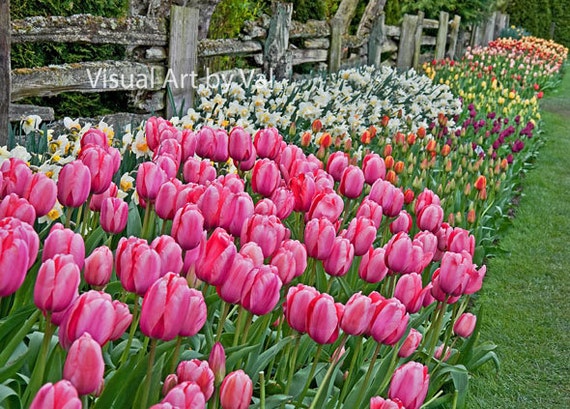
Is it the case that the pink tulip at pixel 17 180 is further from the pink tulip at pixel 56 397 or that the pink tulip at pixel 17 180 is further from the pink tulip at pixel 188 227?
the pink tulip at pixel 56 397

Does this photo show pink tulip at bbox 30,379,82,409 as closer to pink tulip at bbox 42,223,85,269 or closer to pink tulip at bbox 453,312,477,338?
pink tulip at bbox 42,223,85,269

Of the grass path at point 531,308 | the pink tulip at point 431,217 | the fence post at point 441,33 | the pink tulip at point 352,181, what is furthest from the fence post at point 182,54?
the fence post at point 441,33

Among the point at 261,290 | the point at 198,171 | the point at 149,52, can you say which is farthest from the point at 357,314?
the point at 149,52

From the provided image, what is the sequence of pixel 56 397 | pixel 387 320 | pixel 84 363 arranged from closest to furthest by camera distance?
pixel 56 397, pixel 84 363, pixel 387 320

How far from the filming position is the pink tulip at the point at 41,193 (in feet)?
5.64

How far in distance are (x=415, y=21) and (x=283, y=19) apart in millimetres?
6022

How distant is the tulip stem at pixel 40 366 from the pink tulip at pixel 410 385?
26.3 inches

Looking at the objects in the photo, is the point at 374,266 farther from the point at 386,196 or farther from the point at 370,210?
the point at 386,196

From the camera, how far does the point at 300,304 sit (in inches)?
59.1

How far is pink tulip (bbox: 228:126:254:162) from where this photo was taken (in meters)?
2.47

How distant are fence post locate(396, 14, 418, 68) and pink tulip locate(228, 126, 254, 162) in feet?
33.1

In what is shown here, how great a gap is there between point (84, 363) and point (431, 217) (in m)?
1.55

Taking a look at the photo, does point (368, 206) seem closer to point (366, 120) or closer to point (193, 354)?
point (193, 354)

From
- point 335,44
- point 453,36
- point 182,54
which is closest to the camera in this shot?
point 182,54
